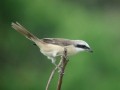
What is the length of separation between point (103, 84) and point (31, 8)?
4.47ft

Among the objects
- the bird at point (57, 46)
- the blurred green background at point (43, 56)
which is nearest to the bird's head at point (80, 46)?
the bird at point (57, 46)

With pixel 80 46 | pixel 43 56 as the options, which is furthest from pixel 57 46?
pixel 43 56

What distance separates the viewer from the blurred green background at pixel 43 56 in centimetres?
633

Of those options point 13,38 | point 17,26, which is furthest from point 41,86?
point 17,26

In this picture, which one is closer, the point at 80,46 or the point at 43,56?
the point at 80,46

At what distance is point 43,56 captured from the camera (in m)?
6.26

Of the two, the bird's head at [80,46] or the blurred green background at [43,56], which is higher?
the blurred green background at [43,56]

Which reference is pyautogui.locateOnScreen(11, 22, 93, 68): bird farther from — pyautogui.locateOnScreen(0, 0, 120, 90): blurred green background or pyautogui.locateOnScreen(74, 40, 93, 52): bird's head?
pyautogui.locateOnScreen(0, 0, 120, 90): blurred green background

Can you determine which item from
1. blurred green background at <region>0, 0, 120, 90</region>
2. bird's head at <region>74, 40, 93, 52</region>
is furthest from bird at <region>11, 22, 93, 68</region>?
blurred green background at <region>0, 0, 120, 90</region>

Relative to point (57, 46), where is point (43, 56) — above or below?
above

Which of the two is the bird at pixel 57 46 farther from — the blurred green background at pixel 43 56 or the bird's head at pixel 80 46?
the blurred green background at pixel 43 56

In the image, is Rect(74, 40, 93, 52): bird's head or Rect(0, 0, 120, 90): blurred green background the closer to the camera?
Rect(74, 40, 93, 52): bird's head

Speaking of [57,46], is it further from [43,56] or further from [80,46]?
[43,56]

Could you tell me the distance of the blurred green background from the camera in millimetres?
6328
